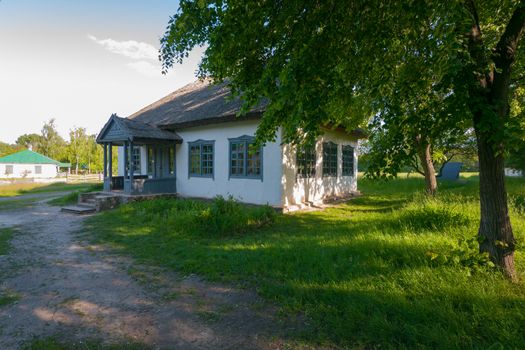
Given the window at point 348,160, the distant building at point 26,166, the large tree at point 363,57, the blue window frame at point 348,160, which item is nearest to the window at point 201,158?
the blue window frame at point 348,160

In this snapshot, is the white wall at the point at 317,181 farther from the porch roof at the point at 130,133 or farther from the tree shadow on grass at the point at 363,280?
the porch roof at the point at 130,133

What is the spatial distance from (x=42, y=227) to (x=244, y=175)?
7.28m

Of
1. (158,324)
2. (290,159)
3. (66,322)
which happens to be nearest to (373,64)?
(158,324)

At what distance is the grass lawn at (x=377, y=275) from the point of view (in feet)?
10.2

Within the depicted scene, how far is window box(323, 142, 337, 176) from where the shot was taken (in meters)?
14.9

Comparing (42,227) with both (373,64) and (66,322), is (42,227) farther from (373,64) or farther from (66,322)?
(373,64)

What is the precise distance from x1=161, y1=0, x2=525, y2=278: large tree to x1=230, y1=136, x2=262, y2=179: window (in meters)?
7.22

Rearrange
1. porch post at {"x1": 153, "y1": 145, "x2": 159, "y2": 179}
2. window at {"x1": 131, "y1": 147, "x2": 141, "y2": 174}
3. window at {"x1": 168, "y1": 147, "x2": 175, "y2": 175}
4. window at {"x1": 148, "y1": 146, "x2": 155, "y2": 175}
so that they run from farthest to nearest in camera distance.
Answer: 1. window at {"x1": 131, "y1": 147, "x2": 141, "y2": 174}
2. window at {"x1": 148, "y1": 146, "x2": 155, "y2": 175}
3. porch post at {"x1": 153, "y1": 145, "x2": 159, "y2": 179}
4. window at {"x1": 168, "y1": 147, "x2": 175, "y2": 175}

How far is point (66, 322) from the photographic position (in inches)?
146

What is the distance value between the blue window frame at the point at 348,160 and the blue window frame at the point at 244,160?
6456 mm

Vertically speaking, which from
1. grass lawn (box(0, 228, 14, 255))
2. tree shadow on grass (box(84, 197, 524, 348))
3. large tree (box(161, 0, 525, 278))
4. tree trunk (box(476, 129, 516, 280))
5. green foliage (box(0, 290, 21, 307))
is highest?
large tree (box(161, 0, 525, 278))

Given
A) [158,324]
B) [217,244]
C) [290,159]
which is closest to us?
[158,324]

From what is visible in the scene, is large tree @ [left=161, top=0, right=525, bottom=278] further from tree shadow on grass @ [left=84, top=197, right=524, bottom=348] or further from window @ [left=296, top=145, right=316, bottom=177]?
window @ [left=296, top=145, right=316, bottom=177]

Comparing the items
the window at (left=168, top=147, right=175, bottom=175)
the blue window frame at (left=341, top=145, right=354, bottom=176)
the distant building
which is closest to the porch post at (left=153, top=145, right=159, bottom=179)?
the window at (left=168, top=147, right=175, bottom=175)
